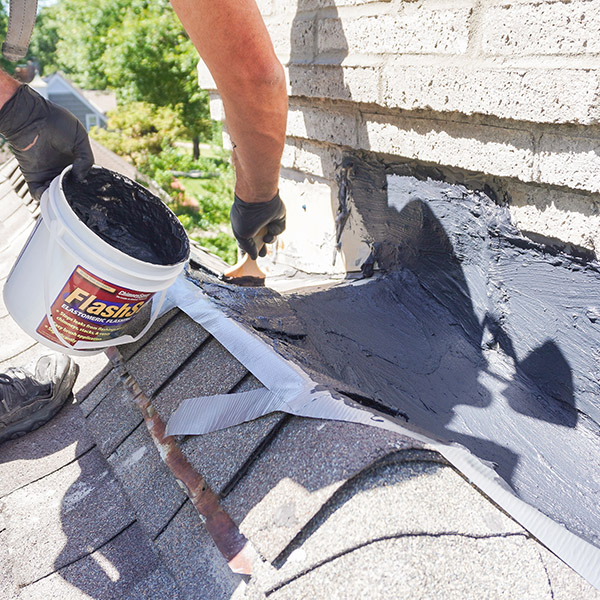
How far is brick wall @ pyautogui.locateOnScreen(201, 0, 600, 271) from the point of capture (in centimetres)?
171

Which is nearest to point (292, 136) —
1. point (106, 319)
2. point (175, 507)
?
point (106, 319)

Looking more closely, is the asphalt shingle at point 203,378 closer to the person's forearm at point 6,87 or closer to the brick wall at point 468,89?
the brick wall at point 468,89

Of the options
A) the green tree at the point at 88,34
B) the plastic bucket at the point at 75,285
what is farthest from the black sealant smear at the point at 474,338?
the green tree at the point at 88,34

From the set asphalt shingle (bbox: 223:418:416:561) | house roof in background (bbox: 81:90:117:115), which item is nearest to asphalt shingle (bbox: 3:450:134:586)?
asphalt shingle (bbox: 223:418:416:561)

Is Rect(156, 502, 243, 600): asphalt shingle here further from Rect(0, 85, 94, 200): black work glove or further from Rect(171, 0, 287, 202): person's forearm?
Rect(171, 0, 287, 202): person's forearm

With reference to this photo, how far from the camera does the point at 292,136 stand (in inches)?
127

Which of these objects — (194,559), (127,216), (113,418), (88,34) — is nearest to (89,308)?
(113,418)

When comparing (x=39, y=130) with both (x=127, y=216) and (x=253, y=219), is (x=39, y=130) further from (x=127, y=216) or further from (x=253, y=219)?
(x=253, y=219)

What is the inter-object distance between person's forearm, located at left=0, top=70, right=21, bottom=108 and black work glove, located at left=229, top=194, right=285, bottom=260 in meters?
1.21

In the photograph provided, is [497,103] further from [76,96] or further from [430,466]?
[76,96]

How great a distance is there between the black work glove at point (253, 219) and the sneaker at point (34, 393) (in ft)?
4.12

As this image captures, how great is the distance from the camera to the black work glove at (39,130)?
229 centimetres

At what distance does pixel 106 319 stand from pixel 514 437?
1.43 m

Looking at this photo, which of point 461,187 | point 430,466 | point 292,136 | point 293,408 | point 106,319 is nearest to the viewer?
point 430,466
